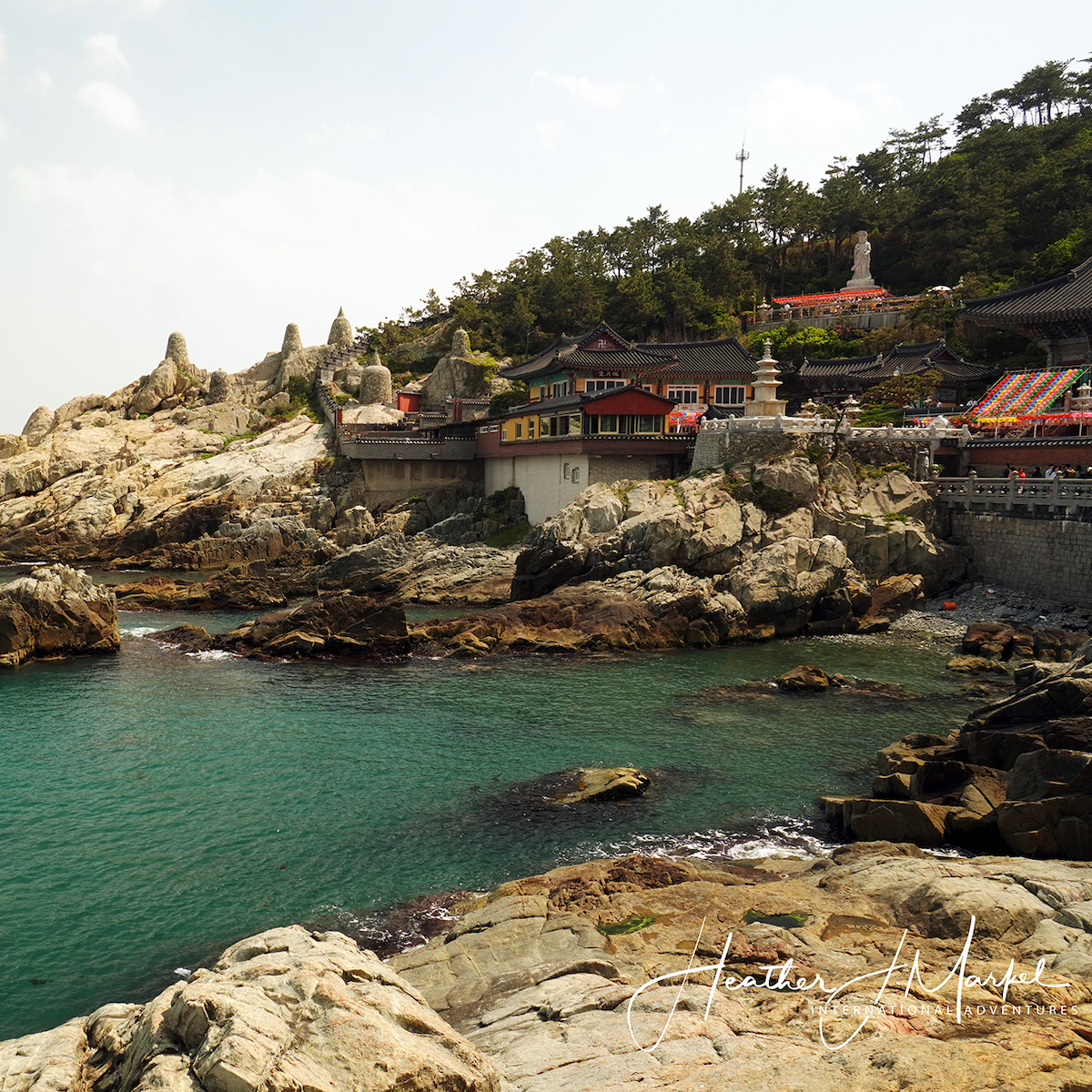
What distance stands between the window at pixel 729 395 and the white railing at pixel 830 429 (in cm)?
1361

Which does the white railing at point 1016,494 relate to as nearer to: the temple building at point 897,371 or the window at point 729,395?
the temple building at point 897,371

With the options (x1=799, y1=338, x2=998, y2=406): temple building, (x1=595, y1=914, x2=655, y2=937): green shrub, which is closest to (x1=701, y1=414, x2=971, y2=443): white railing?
(x1=799, y1=338, x2=998, y2=406): temple building

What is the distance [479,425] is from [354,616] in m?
30.6

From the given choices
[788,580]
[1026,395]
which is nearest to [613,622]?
[788,580]

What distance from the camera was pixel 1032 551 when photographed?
136 feet

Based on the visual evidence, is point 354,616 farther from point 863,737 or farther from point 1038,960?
point 1038,960

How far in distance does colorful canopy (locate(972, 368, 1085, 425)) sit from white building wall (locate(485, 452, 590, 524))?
75.7ft

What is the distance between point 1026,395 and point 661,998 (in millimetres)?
50110

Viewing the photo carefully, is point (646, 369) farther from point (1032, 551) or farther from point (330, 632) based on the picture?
point (330, 632)

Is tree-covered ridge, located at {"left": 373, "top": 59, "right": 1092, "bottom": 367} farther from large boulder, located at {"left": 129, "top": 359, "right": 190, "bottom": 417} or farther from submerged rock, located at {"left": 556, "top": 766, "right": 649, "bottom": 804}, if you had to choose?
submerged rock, located at {"left": 556, "top": 766, "right": 649, "bottom": 804}

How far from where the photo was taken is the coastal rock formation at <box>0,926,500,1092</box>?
699cm

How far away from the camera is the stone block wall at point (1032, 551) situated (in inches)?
1522

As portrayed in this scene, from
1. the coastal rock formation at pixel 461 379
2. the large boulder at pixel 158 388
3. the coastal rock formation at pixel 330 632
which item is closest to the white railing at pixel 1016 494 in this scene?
the coastal rock formation at pixel 330 632

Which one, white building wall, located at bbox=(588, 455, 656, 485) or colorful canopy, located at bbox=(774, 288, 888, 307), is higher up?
colorful canopy, located at bbox=(774, 288, 888, 307)
